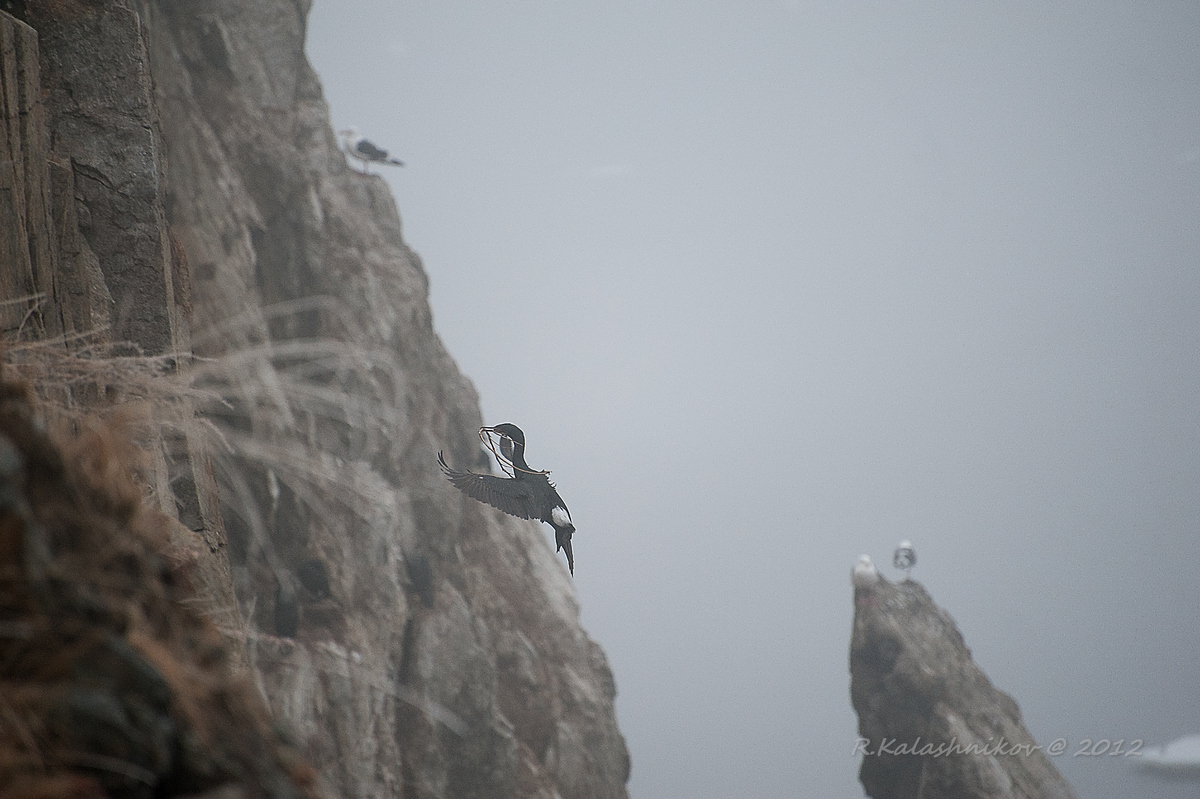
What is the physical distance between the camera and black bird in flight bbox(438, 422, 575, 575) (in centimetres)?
711

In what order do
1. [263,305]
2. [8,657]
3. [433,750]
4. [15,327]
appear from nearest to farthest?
[8,657] < [15,327] < [433,750] < [263,305]

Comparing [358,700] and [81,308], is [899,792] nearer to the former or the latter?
[358,700]

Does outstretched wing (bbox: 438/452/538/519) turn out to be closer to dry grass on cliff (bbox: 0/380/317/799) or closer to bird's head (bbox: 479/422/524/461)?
bird's head (bbox: 479/422/524/461)

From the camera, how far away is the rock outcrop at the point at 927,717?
16.3 meters

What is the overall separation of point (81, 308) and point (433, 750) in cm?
1032

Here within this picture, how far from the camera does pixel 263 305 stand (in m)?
14.5

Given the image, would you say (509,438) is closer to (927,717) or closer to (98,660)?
(98,660)

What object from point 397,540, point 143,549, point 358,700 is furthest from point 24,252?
point 397,540

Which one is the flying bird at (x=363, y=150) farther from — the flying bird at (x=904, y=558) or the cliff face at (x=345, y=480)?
the flying bird at (x=904, y=558)

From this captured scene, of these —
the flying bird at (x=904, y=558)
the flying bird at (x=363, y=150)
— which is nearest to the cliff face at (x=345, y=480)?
the flying bird at (x=363, y=150)

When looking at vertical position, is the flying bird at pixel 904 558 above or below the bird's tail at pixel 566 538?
below

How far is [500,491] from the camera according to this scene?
291 inches

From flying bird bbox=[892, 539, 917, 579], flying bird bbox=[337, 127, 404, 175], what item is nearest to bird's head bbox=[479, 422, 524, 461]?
flying bird bbox=[337, 127, 404, 175]

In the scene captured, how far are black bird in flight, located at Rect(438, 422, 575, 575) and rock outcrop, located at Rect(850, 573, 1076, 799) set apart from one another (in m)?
14.0
